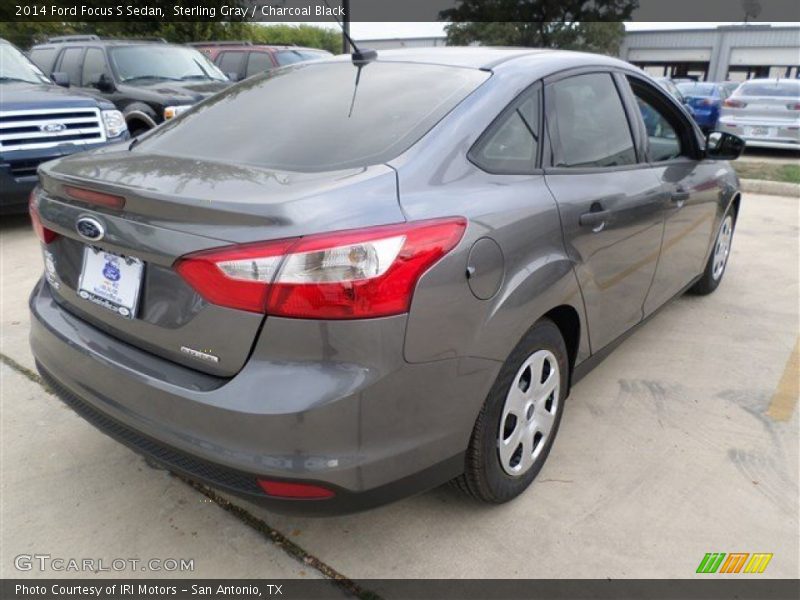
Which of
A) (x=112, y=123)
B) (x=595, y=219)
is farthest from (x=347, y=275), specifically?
(x=112, y=123)

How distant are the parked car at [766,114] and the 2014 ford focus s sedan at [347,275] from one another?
11655 mm

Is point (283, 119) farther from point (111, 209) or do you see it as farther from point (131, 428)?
point (131, 428)

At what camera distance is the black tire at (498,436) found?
2158mm

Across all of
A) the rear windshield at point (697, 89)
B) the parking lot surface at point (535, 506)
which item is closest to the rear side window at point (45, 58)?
the parking lot surface at point (535, 506)

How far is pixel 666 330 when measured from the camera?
4.22 m

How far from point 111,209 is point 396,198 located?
0.88 m

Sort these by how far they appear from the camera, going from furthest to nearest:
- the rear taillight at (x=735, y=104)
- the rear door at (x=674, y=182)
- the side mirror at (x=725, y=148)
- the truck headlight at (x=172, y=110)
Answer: the rear taillight at (x=735, y=104), the truck headlight at (x=172, y=110), the side mirror at (x=725, y=148), the rear door at (x=674, y=182)

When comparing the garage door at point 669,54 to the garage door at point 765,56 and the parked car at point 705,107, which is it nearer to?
the garage door at point 765,56

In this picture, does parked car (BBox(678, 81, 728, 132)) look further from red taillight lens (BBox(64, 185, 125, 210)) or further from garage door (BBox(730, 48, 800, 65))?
garage door (BBox(730, 48, 800, 65))

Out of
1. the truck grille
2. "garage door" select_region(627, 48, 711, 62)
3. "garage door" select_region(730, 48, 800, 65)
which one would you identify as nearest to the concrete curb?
the truck grille

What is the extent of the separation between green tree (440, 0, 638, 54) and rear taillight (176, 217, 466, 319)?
4119 cm

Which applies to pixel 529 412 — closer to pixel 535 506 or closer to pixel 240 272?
pixel 535 506

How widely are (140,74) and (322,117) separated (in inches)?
294

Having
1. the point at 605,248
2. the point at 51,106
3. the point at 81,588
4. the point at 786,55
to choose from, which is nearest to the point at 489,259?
the point at 605,248
